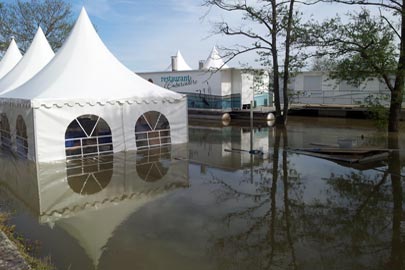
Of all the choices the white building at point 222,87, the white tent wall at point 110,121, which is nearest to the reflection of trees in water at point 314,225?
the white tent wall at point 110,121

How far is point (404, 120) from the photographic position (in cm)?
2034

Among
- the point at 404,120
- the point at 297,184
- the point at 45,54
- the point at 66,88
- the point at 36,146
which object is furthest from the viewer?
the point at 404,120

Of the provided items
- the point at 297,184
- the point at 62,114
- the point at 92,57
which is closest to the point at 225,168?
the point at 297,184

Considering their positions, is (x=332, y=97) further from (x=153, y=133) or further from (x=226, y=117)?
(x=153, y=133)

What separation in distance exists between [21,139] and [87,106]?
118 inches

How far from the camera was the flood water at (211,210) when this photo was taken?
4863 millimetres

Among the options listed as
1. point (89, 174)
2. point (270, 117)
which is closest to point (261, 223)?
point (89, 174)

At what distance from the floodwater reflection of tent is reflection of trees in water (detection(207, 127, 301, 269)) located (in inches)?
184

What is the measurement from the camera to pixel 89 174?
31.3 feet

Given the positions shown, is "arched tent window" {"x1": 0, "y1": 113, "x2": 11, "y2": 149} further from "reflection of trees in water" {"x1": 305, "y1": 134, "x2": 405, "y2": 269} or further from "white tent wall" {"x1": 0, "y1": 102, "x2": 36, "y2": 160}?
"reflection of trees in water" {"x1": 305, "y1": 134, "x2": 405, "y2": 269}

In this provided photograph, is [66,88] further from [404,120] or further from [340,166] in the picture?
[404,120]

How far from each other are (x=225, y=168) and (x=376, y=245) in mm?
5359

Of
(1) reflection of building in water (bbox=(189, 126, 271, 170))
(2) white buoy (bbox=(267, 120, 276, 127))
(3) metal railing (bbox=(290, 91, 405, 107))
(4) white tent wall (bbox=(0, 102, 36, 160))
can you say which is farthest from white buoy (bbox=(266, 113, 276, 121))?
(4) white tent wall (bbox=(0, 102, 36, 160))

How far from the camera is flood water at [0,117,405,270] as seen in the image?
4.86 m
